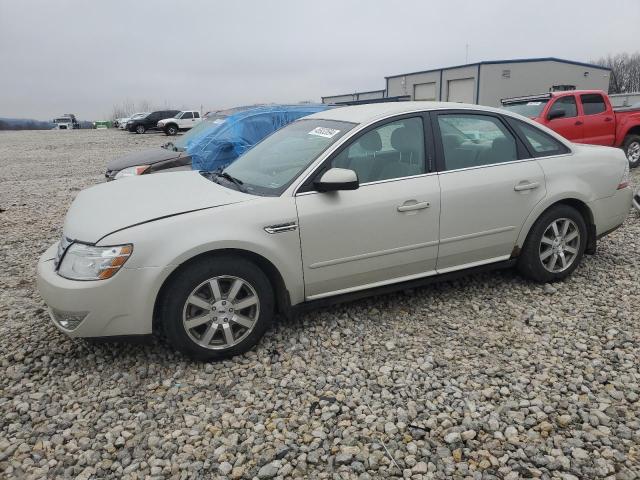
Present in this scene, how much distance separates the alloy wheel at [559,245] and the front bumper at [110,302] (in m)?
3.21

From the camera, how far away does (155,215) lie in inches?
123

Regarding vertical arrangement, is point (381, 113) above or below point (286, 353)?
above

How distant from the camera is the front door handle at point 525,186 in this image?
3994 millimetres

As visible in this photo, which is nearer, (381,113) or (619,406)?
(619,406)

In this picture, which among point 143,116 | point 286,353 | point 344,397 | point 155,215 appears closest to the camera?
point 344,397

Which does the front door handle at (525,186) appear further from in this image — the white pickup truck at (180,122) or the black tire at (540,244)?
the white pickup truck at (180,122)

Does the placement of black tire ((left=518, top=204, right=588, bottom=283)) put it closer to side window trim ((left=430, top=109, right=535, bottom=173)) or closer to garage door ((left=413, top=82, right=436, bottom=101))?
side window trim ((left=430, top=109, right=535, bottom=173))

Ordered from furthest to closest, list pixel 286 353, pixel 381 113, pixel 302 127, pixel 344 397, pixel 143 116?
pixel 143 116 < pixel 302 127 < pixel 381 113 < pixel 286 353 < pixel 344 397

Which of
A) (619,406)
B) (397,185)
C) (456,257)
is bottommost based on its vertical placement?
(619,406)

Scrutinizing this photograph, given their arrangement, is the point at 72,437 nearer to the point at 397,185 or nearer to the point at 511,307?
the point at 397,185

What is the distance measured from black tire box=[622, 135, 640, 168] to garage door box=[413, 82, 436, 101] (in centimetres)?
2329

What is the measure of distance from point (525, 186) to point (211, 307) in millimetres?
2676

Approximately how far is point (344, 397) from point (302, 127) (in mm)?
2303

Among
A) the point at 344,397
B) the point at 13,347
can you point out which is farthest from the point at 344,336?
the point at 13,347
